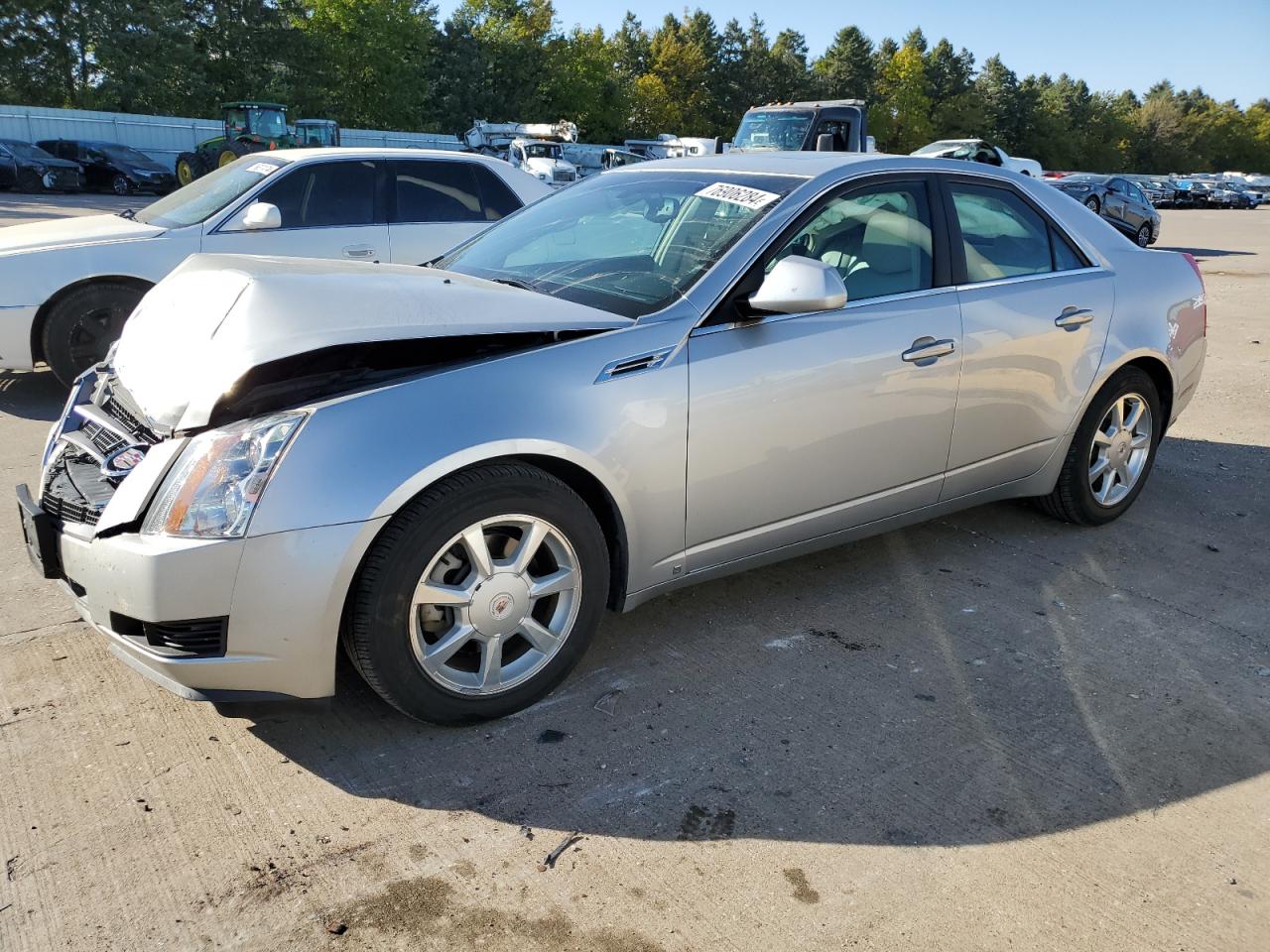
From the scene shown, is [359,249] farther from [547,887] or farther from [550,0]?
[550,0]

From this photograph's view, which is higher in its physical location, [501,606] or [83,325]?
[83,325]

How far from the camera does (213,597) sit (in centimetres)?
247

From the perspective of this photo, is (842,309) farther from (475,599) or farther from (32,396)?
(32,396)

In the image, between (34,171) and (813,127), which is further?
(34,171)

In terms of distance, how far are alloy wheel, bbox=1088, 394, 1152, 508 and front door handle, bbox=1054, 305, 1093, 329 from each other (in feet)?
1.61

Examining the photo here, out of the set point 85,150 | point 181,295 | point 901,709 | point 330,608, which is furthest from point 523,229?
point 85,150

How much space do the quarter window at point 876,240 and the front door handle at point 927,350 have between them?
214mm

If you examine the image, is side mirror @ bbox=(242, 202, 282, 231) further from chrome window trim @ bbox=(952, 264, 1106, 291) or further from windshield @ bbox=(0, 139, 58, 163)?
windshield @ bbox=(0, 139, 58, 163)

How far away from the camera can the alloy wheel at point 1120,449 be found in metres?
4.58

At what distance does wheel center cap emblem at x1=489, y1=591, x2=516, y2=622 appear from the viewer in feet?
9.34

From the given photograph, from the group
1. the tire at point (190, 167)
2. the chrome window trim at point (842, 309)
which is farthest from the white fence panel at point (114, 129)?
the chrome window trim at point (842, 309)

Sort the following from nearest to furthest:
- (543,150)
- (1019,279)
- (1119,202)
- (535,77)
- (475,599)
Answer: (475,599) < (1019,279) < (1119,202) < (543,150) < (535,77)

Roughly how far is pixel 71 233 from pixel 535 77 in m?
59.0

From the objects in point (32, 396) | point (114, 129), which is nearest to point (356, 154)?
point (32, 396)
